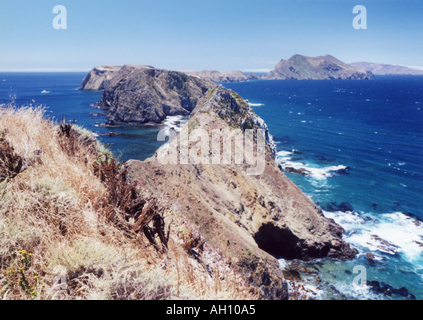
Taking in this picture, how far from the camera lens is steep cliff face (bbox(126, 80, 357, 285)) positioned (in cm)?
1310

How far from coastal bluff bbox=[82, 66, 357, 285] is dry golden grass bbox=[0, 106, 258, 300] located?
5.50 m

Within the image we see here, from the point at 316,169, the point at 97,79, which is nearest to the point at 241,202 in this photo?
the point at 316,169

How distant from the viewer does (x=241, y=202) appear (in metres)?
19.0

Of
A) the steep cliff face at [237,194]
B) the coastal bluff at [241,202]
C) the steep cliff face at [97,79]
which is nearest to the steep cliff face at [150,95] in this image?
the steep cliff face at [97,79]

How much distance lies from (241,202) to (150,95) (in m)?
73.4

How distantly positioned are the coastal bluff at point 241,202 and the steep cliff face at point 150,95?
55.1 metres

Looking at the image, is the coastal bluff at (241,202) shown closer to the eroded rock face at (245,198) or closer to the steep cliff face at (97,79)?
the eroded rock face at (245,198)

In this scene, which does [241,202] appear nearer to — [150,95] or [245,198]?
[245,198]


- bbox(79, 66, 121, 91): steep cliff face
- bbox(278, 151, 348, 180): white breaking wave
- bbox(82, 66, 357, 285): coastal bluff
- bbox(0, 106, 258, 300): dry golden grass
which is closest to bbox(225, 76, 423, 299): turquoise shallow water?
bbox(278, 151, 348, 180): white breaking wave

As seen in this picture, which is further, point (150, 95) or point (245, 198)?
point (150, 95)

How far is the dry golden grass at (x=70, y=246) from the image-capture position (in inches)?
→ 146

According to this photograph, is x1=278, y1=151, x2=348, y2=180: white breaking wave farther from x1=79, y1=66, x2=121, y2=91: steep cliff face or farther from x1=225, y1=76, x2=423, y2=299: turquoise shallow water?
x1=79, y1=66, x2=121, y2=91: steep cliff face

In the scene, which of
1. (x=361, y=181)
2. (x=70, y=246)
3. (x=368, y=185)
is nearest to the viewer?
(x=70, y=246)
